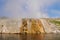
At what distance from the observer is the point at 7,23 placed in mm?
28641

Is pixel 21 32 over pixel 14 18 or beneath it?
beneath

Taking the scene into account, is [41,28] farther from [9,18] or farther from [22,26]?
[9,18]

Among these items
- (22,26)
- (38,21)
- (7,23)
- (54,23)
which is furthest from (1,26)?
(54,23)

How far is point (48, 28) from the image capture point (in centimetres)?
2764

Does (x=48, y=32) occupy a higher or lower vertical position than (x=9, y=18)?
lower

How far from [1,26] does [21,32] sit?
3.17 m

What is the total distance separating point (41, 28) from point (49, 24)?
129cm

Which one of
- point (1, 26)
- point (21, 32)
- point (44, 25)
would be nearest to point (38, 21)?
point (44, 25)

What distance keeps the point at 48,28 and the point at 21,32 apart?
373cm

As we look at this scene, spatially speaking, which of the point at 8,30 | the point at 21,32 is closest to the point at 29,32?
the point at 21,32

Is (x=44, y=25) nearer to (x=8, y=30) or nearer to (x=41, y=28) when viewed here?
(x=41, y=28)

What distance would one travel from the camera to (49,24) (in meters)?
28.2

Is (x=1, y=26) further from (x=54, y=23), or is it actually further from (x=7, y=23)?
(x=54, y=23)

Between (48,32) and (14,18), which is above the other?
(14,18)
